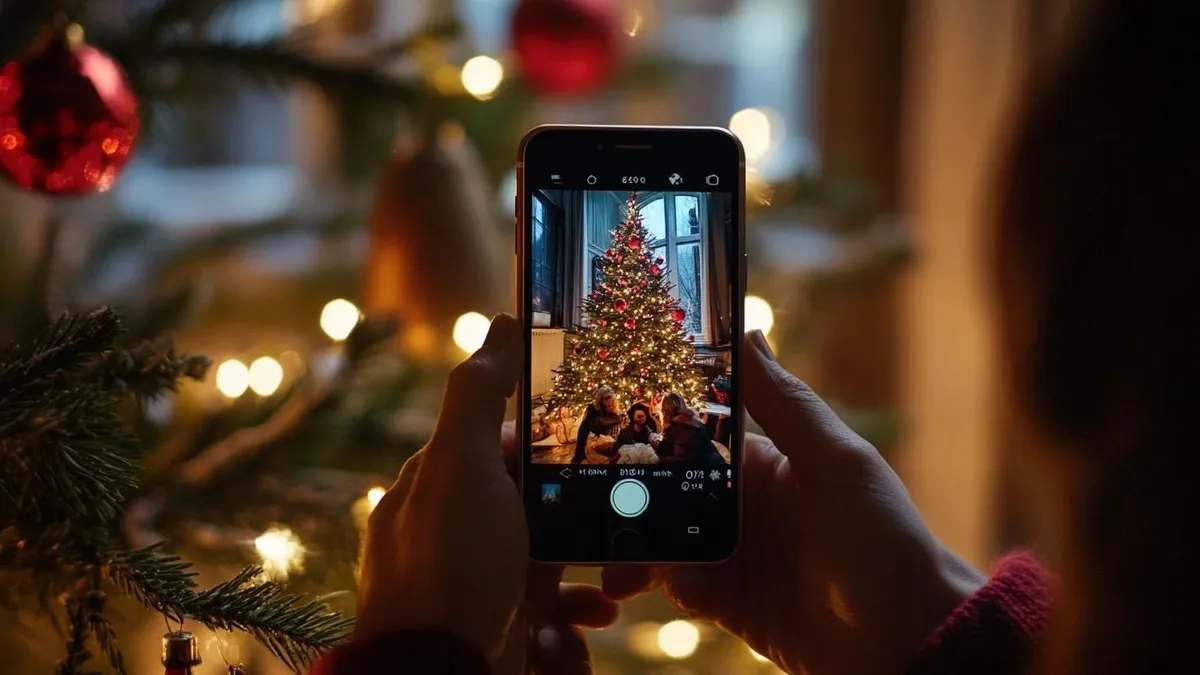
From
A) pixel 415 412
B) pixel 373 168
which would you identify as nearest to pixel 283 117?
pixel 373 168

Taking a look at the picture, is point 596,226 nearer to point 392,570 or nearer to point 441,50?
point 392,570

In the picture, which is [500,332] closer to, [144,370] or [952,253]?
[144,370]

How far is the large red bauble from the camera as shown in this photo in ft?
3.24

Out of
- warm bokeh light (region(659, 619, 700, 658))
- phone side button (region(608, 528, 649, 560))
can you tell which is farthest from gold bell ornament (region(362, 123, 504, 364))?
phone side button (region(608, 528, 649, 560))

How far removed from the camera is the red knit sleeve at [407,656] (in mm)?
430

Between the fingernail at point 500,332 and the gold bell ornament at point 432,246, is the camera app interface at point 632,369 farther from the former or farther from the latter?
the gold bell ornament at point 432,246

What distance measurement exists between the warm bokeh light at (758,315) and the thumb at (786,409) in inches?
12.6

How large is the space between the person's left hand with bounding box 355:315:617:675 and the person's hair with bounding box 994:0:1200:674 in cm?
25

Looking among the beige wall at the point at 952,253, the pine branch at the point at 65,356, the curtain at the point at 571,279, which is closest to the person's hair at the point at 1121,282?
the curtain at the point at 571,279

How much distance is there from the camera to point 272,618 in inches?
17.3

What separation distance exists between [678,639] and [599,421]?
0.98 ft

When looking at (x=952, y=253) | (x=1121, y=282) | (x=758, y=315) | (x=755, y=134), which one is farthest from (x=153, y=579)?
(x=952, y=253)

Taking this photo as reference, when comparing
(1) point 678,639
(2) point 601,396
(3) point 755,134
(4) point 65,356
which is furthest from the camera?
(3) point 755,134

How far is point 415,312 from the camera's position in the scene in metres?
0.88
